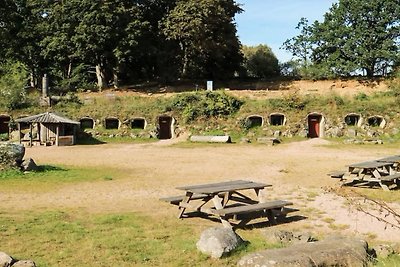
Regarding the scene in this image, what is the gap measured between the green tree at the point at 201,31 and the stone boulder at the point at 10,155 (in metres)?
26.5

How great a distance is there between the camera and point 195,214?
35.3 ft

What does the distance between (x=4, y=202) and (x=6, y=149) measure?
5.47 meters

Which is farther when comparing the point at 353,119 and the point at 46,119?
the point at 353,119

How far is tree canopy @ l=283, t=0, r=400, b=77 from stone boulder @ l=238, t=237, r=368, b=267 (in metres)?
40.7

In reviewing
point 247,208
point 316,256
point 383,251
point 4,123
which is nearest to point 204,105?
point 4,123

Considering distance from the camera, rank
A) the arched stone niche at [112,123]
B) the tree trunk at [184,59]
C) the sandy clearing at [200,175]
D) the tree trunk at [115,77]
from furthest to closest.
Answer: the tree trunk at [115,77] → the tree trunk at [184,59] → the arched stone niche at [112,123] → the sandy clearing at [200,175]

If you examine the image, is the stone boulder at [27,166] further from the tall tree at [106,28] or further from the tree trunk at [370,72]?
the tree trunk at [370,72]

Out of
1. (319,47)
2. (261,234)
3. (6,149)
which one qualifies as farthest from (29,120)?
(319,47)

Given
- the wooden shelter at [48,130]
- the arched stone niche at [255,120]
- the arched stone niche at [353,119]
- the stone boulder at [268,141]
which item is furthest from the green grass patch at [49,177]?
the arched stone niche at [353,119]

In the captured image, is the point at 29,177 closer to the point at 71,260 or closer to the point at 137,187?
the point at 137,187

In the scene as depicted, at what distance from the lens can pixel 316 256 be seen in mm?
5832

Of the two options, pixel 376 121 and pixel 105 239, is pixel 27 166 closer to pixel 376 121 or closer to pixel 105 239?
pixel 105 239

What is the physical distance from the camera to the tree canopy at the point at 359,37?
146 ft

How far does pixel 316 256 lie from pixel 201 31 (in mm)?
37595
